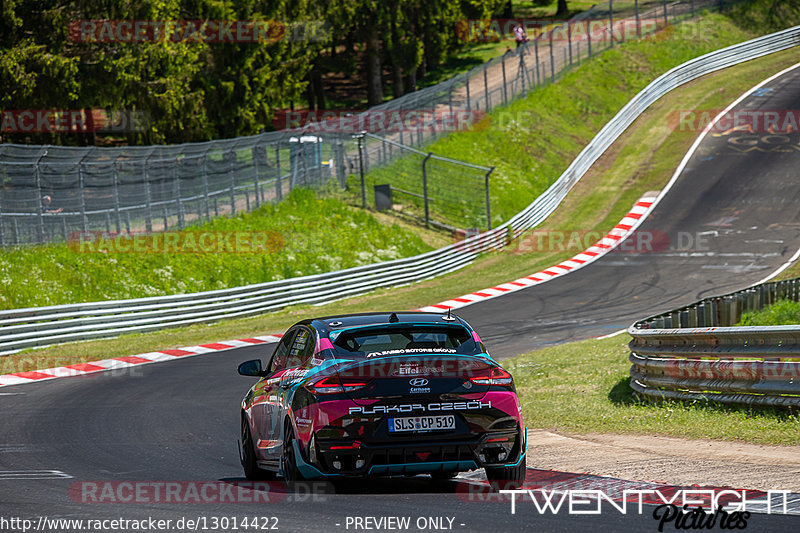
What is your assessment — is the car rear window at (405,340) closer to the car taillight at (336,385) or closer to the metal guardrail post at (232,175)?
the car taillight at (336,385)

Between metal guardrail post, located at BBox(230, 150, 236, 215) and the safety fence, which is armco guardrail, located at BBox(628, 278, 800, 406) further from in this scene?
metal guardrail post, located at BBox(230, 150, 236, 215)

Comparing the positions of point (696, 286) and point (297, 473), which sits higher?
point (297, 473)

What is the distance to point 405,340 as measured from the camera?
816cm

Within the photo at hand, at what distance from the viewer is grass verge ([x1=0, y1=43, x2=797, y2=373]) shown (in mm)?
24312

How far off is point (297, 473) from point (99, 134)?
42.4 meters

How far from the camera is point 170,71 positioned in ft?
128

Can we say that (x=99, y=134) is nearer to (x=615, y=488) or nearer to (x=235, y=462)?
(x=235, y=462)

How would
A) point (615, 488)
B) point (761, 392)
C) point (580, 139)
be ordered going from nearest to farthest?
point (615, 488)
point (761, 392)
point (580, 139)

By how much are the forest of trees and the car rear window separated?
29124mm

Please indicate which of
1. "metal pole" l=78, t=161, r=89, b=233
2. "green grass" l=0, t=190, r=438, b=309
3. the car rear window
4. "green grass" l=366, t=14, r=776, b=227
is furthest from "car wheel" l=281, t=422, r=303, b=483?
"green grass" l=366, t=14, r=776, b=227

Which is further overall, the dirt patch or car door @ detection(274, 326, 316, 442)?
car door @ detection(274, 326, 316, 442)

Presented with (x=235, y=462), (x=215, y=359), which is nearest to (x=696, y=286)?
(x=215, y=359)

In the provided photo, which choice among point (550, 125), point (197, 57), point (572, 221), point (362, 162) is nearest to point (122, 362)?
point (362, 162)

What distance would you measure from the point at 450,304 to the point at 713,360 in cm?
1688
